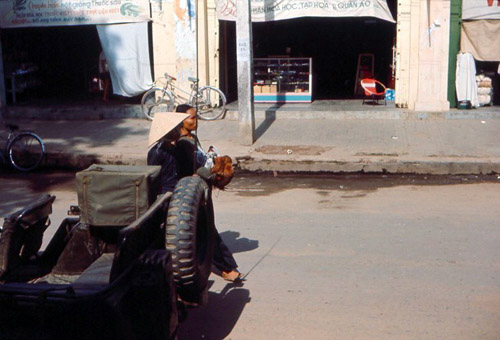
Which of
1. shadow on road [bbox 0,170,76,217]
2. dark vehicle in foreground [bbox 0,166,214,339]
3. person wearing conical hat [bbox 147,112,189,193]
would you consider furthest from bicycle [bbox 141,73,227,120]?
dark vehicle in foreground [bbox 0,166,214,339]

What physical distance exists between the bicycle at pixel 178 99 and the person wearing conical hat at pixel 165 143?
9.59m

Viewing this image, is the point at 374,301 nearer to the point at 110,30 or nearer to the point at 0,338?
the point at 0,338

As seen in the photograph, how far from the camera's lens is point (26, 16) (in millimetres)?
17172

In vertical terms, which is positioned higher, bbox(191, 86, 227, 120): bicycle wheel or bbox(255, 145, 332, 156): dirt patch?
bbox(191, 86, 227, 120): bicycle wheel

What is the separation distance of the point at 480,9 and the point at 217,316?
12206mm

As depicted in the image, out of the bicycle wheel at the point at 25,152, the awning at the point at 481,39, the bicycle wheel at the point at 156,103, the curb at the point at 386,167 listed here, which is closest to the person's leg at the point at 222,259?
the curb at the point at 386,167

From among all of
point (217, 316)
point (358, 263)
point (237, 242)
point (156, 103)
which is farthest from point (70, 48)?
point (217, 316)

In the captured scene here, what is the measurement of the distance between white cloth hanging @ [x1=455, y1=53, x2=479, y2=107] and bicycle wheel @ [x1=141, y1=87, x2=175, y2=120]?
21.4 ft

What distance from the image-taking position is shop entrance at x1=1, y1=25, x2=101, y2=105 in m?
18.6

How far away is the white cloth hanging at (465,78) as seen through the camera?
1562 cm

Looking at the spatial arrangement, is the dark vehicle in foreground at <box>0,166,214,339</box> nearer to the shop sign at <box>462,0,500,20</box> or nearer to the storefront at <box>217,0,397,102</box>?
the storefront at <box>217,0,397,102</box>

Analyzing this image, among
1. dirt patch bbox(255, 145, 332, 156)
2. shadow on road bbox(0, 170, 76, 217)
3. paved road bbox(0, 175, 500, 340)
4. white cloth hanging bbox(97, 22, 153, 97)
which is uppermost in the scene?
white cloth hanging bbox(97, 22, 153, 97)

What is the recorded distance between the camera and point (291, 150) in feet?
42.2

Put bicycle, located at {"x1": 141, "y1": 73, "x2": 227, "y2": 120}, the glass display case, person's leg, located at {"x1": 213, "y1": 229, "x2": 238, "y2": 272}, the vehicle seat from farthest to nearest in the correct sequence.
A: 1. the glass display case
2. bicycle, located at {"x1": 141, "y1": 73, "x2": 227, "y2": 120}
3. person's leg, located at {"x1": 213, "y1": 229, "x2": 238, "y2": 272}
4. the vehicle seat
